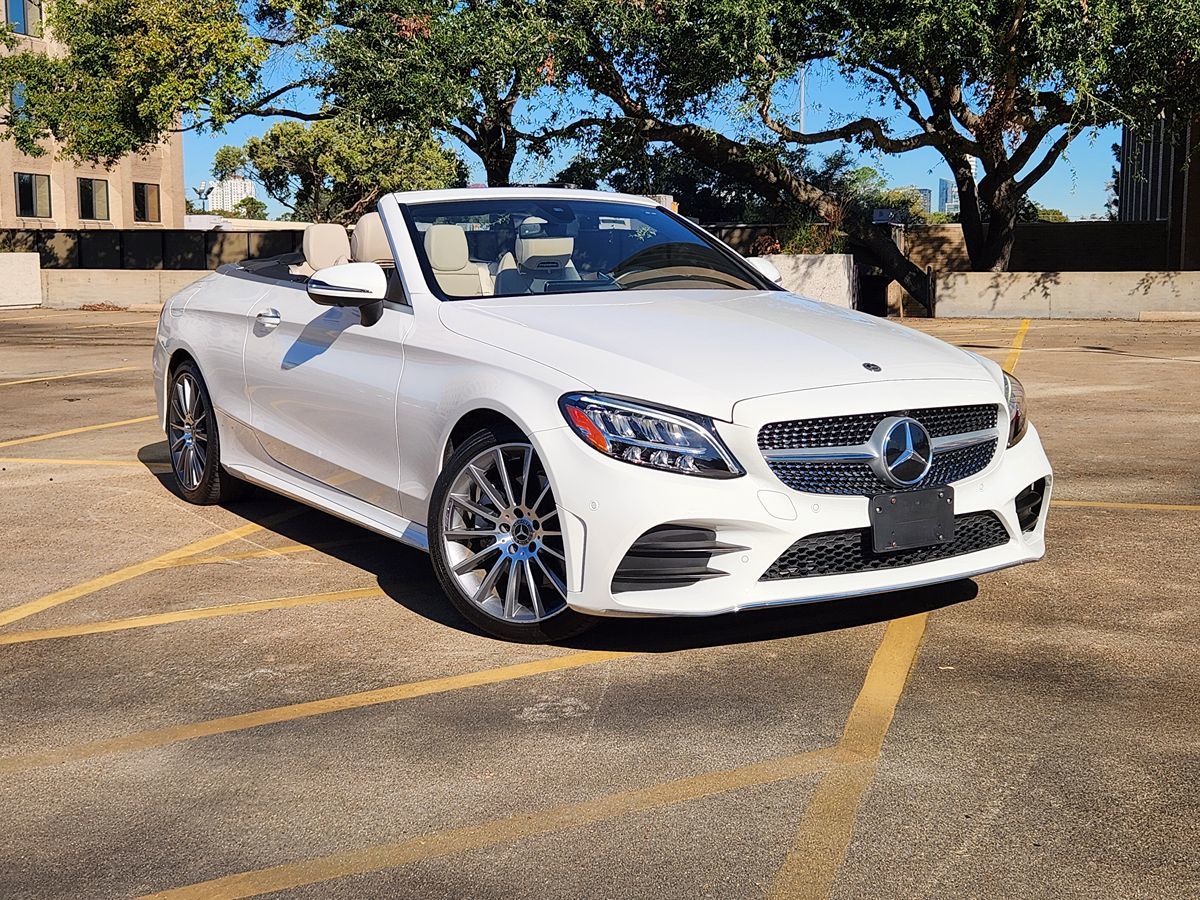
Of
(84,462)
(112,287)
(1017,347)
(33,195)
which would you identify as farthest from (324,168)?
(84,462)

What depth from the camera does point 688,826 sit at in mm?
3586

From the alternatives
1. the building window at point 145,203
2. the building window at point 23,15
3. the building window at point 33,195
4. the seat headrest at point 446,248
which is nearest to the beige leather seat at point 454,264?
the seat headrest at point 446,248

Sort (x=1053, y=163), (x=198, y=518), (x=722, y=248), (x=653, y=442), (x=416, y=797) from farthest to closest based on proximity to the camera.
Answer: (x=1053, y=163), (x=198, y=518), (x=722, y=248), (x=653, y=442), (x=416, y=797)

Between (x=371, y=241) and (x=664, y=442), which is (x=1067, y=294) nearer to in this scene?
(x=371, y=241)

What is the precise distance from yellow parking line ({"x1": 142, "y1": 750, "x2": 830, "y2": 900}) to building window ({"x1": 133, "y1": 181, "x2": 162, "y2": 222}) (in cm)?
6889

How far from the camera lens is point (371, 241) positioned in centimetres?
654

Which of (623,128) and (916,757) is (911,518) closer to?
(916,757)

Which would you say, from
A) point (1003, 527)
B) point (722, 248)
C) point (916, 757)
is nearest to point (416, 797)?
point (916, 757)

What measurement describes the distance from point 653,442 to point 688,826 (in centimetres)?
148

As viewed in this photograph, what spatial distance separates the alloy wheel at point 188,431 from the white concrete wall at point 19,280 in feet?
A: 89.7

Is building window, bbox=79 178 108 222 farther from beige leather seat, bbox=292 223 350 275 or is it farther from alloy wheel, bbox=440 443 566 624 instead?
alloy wheel, bbox=440 443 566 624

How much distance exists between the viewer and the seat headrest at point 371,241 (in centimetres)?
650

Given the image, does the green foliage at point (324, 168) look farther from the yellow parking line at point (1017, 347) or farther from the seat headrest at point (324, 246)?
the seat headrest at point (324, 246)

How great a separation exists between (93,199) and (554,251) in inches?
2521
